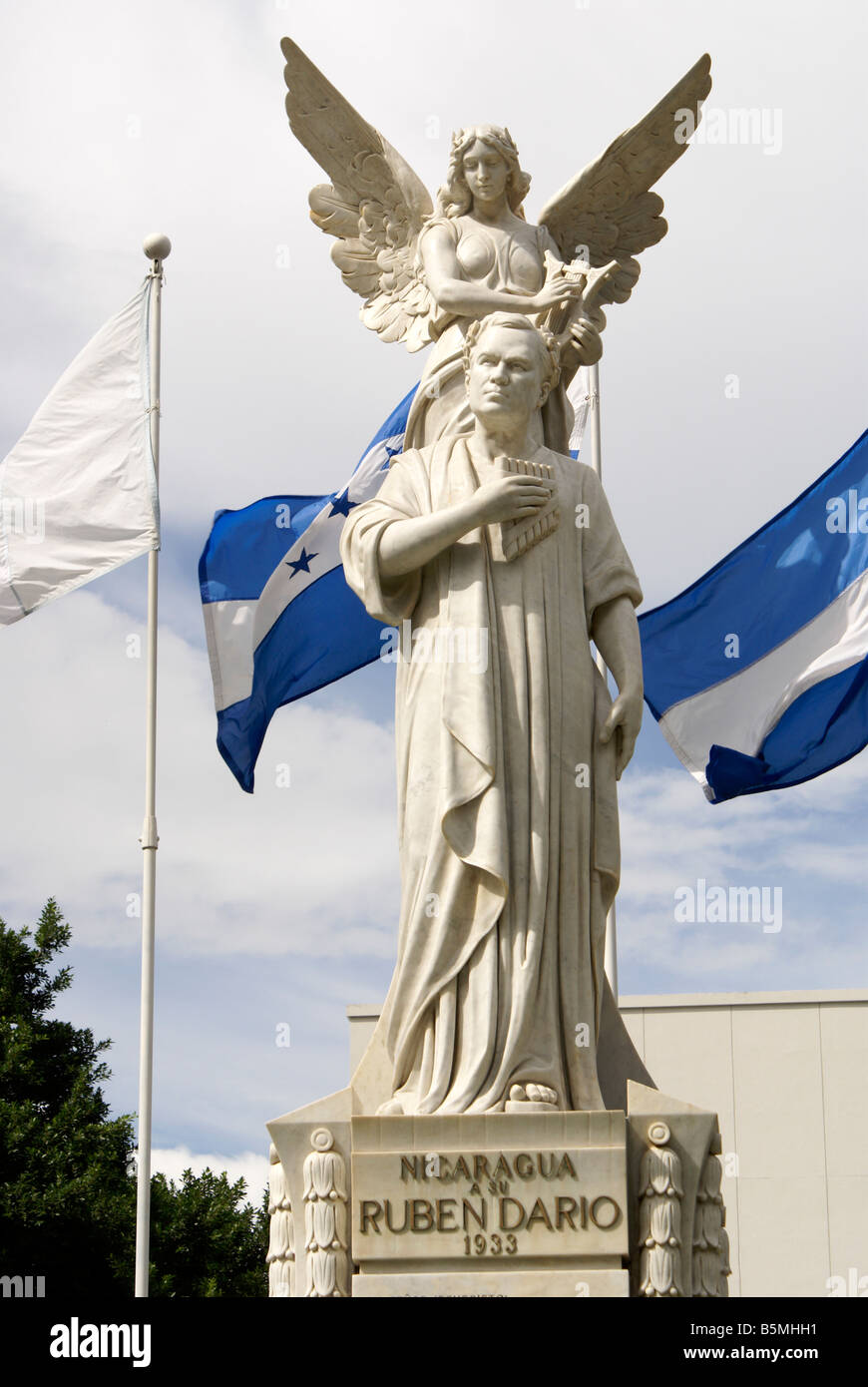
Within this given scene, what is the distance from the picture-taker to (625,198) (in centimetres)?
1348

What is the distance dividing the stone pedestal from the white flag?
25.1 ft

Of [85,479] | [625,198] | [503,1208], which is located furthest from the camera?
[85,479]

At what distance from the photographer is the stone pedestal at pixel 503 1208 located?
31.9 feet

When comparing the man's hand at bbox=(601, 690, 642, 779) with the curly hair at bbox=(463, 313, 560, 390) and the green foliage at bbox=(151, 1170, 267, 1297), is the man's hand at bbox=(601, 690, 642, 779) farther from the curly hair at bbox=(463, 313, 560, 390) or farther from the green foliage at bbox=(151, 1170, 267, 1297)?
the green foliage at bbox=(151, 1170, 267, 1297)

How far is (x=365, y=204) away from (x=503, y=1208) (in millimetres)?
7072

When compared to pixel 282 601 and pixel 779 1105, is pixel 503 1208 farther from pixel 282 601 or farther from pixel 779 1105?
pixel 779 1105

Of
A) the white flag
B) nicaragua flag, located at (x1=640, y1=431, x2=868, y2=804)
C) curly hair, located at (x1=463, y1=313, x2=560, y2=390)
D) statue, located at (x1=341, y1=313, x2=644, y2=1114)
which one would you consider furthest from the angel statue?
nicaragua flag, located at (x1=640, y1=431, x2=868, y2=804)

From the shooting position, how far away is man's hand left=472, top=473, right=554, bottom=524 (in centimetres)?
1069

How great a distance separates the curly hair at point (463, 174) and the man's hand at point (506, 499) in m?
2.62

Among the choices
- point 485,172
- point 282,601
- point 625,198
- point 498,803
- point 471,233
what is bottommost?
point 498,803

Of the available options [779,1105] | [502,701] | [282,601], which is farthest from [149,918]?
[779,1105]
